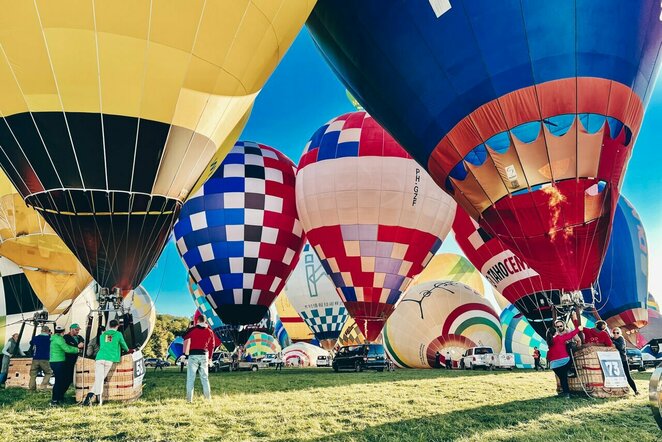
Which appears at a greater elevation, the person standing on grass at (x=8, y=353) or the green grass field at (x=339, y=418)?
the person standing on grass at (x=8, y=353)

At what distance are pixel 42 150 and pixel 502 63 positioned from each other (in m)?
5.36

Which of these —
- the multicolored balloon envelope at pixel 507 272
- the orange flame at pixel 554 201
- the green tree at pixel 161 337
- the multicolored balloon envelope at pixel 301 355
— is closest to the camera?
the orange flame at pixel 554 201

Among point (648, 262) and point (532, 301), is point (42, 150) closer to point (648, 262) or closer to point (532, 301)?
point (532, 301)

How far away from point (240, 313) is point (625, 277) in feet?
38.1

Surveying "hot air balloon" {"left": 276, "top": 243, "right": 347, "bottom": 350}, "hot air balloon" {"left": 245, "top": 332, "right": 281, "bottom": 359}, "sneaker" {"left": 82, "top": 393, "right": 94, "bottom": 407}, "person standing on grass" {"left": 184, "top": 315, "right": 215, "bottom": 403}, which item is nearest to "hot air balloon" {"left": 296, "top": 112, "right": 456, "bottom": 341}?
"person standing on grass" {"left": 184, "top": 315, "right": 215, "bottom": 403}

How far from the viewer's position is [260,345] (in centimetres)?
3278

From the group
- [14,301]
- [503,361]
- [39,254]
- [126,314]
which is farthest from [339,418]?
[503,361]

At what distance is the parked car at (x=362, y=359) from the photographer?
41.0ft

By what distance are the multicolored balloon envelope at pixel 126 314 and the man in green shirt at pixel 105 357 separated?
393 millimetres

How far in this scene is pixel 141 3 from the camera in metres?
4.89

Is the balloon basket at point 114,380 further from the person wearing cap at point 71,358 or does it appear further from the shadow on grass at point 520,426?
the shadow on grass at point 520,426

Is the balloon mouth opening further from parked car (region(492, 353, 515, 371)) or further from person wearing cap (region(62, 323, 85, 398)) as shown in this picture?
person wearing cap (region(62, 323, 85, 398))

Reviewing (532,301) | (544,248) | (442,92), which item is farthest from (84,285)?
(532,301)

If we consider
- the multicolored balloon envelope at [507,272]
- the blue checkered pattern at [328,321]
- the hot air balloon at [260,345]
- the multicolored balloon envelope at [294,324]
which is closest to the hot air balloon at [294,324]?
the multicolored balloon envelope at [294,324]
